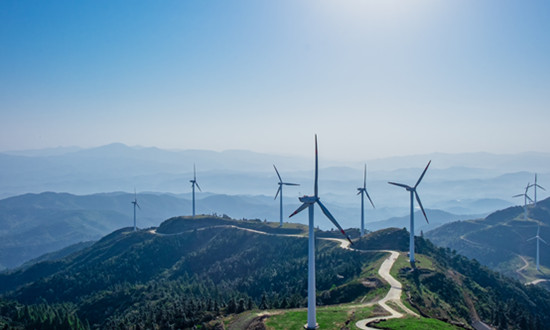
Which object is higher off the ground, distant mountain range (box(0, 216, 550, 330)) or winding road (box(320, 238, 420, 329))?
winding road (box(320, 238, 420, 329))

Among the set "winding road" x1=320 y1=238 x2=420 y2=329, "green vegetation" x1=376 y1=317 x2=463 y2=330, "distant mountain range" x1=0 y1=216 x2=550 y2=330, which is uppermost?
"green vegetation" x1=376 y1=317 x2=463 y2=330

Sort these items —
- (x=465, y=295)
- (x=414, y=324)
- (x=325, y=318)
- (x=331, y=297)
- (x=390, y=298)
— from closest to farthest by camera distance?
(x=414, y=324), (x=325, y=318), (x=390, y=298), (x=331, y=297), (x=465, y=295)

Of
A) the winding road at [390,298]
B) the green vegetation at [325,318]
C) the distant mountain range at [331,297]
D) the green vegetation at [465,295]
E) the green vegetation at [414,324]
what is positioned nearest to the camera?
the green vegetation at [414,324]

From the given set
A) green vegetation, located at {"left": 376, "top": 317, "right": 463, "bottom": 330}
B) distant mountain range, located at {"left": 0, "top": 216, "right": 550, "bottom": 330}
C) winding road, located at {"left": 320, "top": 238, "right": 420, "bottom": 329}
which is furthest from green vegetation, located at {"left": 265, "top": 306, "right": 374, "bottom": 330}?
green vegetation, located at {"left": 376, "top": 317, "right": 463, "bottom": 330}

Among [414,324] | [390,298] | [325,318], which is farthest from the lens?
[390,298]

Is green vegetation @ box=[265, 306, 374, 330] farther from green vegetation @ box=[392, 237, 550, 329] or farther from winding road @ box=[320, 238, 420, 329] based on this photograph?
green vegetation @ box=[392, 237, 550, 329]

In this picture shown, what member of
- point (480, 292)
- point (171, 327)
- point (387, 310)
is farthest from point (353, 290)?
point (480, 292)

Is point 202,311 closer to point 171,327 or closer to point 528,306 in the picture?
point 171,327

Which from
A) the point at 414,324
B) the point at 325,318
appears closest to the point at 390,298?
the point at 325,318

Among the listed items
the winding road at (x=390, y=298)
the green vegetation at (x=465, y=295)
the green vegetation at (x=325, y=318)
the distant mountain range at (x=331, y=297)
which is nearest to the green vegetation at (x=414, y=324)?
the distant mountain range at (x=331, y=297)

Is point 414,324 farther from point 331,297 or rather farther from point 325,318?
point 331,297

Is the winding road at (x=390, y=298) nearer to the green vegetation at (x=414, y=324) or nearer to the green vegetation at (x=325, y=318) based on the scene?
the green vegetation at (x=325, y=318)
